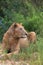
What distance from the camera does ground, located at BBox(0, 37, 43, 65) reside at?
24.0 feet

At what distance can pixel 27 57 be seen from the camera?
26.1ft

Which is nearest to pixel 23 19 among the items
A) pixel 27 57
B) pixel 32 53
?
pixel 32 53

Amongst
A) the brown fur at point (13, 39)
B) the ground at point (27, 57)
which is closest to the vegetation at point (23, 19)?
the ground at point (27, 57)

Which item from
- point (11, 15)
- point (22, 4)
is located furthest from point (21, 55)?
point (22, 4)

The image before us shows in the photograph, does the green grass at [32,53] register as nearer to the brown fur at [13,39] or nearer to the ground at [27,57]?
the ground at [27,57]

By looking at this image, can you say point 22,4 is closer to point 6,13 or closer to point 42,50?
point 6,13

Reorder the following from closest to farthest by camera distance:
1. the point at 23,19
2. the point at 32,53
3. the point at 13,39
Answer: the point at 32,53
the point at 13,39
the point at 23,19

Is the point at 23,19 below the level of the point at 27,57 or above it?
above

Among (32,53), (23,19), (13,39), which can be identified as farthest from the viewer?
(23,19)

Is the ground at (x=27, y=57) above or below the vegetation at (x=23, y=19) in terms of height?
below

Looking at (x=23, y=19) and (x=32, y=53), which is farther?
(x=23, y=19)

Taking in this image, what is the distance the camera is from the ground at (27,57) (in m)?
7.33

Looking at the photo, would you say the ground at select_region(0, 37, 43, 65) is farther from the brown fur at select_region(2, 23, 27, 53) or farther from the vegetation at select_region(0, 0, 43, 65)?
the brown fur at select_region(2, 23, 27, 53)

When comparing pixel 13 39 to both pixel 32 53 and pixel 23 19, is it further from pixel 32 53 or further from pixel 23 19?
pixel 23 19
